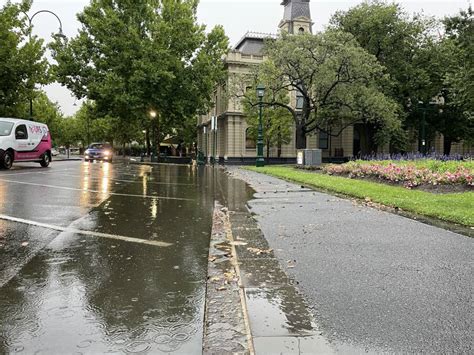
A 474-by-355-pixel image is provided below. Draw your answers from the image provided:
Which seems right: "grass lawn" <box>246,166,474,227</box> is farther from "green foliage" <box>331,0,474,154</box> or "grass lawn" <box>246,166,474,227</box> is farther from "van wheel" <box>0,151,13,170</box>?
"green foliage" <box>331,0,474,154</box>

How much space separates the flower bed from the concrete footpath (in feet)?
18.6

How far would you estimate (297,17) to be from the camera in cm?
5000

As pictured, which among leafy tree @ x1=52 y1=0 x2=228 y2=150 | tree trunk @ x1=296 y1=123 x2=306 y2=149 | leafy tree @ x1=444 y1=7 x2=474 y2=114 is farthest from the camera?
leafy tree @ x1=52 y1=0 x2=228 y2=150

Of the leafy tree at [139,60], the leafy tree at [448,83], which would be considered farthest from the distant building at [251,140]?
the leafy tree at [139,60]

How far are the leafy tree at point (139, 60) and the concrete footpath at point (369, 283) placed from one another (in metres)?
29.9

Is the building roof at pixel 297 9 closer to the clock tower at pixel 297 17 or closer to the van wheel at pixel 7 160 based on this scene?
the clock tower at pixel 297 17

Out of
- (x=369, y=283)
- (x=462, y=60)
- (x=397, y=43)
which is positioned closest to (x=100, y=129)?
(x=397, y=43)

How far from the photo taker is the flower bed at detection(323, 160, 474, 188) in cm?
1220

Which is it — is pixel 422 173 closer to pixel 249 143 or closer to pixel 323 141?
pixel 249 143

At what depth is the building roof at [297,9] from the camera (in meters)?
50.6

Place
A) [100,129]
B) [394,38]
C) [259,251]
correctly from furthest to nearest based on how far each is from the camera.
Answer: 1. [100,129]
2. [394,38]
3. [259,251]

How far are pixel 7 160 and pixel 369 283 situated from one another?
20.1m

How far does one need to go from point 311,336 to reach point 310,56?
2799 centimetres

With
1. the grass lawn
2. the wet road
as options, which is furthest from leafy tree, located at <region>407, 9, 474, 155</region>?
the wet road
